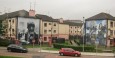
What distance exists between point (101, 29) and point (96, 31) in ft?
6.53

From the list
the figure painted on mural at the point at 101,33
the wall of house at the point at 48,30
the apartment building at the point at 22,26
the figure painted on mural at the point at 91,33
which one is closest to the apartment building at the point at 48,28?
the wall of house at the point at 48,30

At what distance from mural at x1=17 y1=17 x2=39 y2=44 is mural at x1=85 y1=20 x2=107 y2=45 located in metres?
16.1

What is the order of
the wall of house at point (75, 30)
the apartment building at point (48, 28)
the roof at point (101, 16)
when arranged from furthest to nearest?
the wall of house at point (75, 30)
the apartment building at point (48, 28)
the roof at point (101, 16)

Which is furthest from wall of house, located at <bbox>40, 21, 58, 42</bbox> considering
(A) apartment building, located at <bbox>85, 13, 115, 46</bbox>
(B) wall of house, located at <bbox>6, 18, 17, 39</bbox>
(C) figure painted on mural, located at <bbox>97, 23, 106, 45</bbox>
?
(C) figure painted on mural, located at <bbox>97, 23, 106, 45</bbox>

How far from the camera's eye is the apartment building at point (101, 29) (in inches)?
3240

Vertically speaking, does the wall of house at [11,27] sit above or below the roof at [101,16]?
below

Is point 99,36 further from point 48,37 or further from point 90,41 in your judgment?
point 48,37

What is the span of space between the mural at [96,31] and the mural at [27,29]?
16.1m

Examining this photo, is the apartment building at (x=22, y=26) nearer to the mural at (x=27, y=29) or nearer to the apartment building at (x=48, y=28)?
the mural at (x=27, y=29)

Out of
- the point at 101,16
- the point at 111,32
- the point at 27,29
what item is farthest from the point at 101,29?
the point at 27,29

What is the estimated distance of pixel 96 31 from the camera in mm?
85062

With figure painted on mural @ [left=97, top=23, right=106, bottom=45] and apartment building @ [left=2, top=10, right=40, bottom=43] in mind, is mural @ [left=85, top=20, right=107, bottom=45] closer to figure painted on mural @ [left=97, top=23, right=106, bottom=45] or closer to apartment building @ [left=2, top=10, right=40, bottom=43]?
figure painted on mural @ [left=97, top=23, right=106, bottom=45]

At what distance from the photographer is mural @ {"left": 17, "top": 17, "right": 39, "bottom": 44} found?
82.8m

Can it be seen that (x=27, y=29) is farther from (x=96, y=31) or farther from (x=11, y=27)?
(x=96, y=31)
